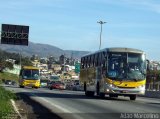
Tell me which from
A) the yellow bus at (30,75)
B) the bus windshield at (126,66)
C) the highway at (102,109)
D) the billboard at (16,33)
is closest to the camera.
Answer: the highway at (102,109)

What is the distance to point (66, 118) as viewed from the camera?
2034 cm

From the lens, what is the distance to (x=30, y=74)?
232 ft

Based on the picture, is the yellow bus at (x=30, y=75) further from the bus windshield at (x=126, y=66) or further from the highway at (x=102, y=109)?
the highway at (x=102, y=109)

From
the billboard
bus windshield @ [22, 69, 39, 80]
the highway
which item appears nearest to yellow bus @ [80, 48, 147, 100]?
the highway

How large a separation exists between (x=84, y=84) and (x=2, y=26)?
78.0 ft

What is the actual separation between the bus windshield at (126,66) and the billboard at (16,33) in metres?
30.8

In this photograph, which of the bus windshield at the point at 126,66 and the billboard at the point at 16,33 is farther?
the billboard at the point at 16,33

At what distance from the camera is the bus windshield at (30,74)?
70562mm

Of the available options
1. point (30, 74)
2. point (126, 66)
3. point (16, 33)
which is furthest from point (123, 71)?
point (30, 74)

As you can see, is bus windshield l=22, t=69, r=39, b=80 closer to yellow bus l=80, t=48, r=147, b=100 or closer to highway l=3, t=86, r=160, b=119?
yellow bus l=80, t=48, r=147, b=100

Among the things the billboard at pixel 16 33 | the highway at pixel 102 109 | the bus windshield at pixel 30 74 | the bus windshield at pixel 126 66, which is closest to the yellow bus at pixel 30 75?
the bus windshield at pixel 30 74

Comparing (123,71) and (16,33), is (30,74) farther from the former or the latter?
(123,71)

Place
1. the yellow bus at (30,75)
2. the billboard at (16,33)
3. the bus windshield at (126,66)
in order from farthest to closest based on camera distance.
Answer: the yellow bus at (30,75) < the billboard at (16,33) < the bus windshield at (126,66)

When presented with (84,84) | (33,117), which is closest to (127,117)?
(33,117)
